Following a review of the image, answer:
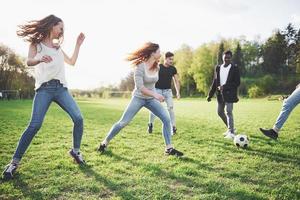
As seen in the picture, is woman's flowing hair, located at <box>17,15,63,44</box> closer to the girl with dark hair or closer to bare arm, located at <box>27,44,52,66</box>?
bare arm, located at <box>27,44,52,66</box>

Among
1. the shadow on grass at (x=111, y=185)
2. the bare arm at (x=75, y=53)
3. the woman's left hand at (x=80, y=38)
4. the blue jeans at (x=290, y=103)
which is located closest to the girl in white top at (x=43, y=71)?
the bare arm at (x=75, y=53)

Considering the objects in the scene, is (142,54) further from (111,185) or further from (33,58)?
(111,185)

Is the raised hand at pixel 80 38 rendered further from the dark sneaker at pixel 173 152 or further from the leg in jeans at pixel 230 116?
the leg in jeans at pixel 230 116

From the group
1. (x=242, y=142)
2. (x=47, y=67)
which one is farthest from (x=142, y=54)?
(x=242, y=142)

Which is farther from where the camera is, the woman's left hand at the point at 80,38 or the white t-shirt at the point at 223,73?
the white t-shirt at the point at 223,73

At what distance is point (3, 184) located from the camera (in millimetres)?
4695

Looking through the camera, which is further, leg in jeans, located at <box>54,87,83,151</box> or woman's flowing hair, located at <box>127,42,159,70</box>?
woman's flowing hair, located at <box>127,42,159,70</box>

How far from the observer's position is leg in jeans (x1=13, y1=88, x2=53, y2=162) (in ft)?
17.0

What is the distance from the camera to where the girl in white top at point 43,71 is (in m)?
5.20

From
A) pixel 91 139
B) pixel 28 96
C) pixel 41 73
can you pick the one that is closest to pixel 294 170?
pixel 41 73

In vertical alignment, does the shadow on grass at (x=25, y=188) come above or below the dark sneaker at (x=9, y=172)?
below

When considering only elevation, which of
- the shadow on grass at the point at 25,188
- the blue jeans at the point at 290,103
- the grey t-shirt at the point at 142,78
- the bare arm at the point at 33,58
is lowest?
the shadow on grass at the point at 25,188

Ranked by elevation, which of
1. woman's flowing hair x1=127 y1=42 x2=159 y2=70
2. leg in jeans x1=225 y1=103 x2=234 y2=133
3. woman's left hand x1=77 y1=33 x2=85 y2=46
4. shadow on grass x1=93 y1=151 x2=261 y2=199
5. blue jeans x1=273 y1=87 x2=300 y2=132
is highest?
woman's left hand x1=77 y1=33 x2=85 y2=46

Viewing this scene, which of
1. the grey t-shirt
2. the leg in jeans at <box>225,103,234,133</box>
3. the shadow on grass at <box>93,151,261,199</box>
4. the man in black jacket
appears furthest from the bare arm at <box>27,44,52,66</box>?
the leg in jeans at <box>225,103,234,133</box>
